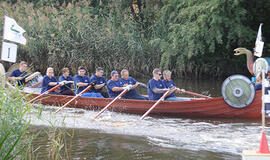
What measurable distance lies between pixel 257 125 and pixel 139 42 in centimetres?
1048

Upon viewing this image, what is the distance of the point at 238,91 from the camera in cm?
896

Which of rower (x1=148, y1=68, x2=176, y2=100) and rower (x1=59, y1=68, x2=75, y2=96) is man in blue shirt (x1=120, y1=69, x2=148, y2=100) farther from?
rower (x1=59, y1=68, x2=75, y2=96)

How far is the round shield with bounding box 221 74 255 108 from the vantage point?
29.1 feet

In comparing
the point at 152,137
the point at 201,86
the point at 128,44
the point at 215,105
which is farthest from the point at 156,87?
the point at 128,44

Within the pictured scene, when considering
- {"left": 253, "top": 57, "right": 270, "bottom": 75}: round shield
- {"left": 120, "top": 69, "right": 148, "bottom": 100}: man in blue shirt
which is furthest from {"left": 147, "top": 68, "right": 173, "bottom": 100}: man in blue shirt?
{"left": 253, "top": 57, "right": 270, "bottom": 75}: round shield

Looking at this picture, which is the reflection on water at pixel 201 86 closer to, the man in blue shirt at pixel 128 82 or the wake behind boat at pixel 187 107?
the man in blue shirt at pixel 128 82

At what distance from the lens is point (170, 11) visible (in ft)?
61.2

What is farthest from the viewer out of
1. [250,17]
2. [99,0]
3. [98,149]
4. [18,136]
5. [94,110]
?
[99,0]

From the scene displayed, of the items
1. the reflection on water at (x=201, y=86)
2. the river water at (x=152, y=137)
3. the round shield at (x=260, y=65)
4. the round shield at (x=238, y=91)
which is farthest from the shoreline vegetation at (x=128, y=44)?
the river water at (x=152, y=137)

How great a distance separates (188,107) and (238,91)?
4.56 feet

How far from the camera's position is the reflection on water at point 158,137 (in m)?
6.73

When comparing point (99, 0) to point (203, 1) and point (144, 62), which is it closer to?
point (144, 62)

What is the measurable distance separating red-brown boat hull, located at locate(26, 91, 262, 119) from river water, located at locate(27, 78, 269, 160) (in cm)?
21

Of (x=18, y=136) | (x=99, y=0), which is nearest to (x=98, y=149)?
(x=18, y=136)
